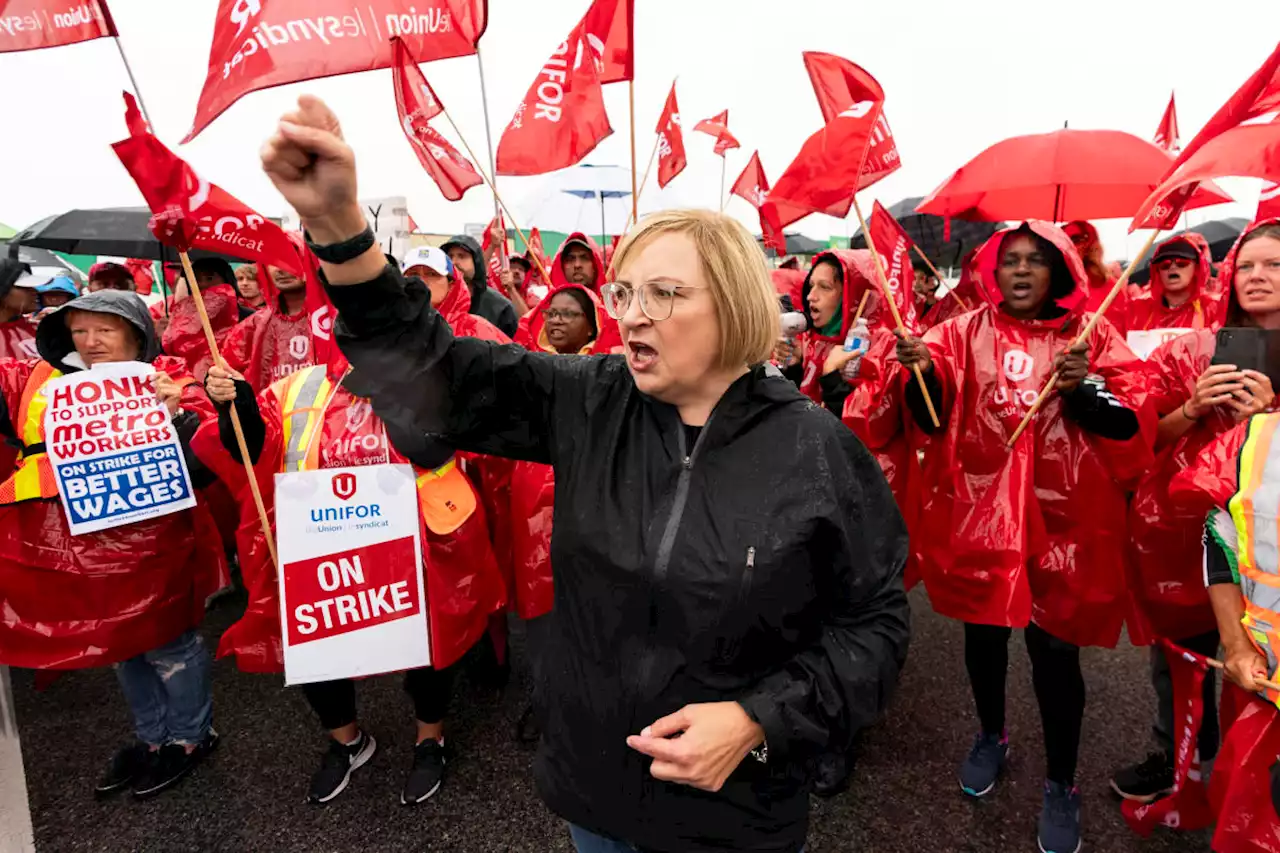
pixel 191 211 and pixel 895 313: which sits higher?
pixel 191 211

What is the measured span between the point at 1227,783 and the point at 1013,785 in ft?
3.38

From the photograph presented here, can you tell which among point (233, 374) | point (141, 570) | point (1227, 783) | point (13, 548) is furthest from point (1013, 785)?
point (13, 548)

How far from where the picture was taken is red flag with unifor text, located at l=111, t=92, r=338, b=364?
1.89 meters

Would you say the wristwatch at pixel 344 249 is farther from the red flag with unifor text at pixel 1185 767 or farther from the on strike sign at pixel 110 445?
the red flag with unifor text at pixel 1185 767

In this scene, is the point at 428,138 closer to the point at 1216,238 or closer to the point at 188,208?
the point at 188,208

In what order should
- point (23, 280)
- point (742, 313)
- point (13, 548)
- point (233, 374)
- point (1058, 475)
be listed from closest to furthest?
point (742, 313)
point (233, 374)
point (1058, 475)
point (13, 548)
point (23, 280)

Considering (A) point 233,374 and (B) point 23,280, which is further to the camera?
(B) point 23,280

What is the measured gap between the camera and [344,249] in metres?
1.05

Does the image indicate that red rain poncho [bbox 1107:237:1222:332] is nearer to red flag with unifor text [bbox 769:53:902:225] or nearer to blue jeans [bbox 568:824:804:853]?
red flag with unifor text [bbox 769:53:902:225]

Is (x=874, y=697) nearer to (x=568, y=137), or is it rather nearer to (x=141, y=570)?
(x=141, y=570)

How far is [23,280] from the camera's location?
5047mm

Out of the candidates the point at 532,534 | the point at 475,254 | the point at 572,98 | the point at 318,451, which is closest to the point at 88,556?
the point at 318,451

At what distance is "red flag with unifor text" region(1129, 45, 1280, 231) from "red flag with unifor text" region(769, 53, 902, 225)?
3.18 ft

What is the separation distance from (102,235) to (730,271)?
592 centimetres
